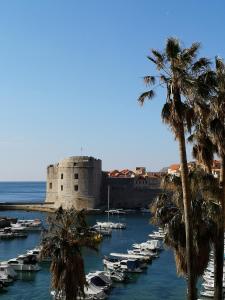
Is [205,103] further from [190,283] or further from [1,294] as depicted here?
[1,294]

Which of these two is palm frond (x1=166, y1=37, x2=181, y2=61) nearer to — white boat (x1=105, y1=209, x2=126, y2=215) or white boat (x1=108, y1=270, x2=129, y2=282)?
white boat (x1=108, y1=270, x2=129, y2=282)

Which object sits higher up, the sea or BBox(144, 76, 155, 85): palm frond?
BBox(144, 76, 155, 85): palm frond

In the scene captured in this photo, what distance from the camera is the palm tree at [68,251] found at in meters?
15.2

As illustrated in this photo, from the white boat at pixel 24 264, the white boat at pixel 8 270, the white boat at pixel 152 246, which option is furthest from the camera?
the white boat at pixel 152 246

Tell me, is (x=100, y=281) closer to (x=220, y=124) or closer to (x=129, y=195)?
(x=220, y=124)

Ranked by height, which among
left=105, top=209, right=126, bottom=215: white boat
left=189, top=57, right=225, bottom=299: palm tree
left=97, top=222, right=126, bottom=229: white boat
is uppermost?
left=189, top=57, right=225, bottom=299: palm tree

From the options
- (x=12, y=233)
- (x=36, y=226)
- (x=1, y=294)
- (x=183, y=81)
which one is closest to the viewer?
(x=183, y=81)

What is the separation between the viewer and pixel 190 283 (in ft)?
46.0

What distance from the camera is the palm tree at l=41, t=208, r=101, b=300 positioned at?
49.7 ft

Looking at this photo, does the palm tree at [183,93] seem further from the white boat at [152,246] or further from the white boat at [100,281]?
the white boat at [152,246]

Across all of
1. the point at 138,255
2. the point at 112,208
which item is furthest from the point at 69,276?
the point at 112,208

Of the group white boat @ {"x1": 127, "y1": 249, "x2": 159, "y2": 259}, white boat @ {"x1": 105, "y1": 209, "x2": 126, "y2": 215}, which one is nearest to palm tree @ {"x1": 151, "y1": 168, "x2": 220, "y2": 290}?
white boat @ {"x1": 127, "y1": 249, "x2": 159, "y2": 259}

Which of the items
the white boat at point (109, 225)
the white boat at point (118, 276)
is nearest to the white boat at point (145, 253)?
the white boat at point (118, 276)

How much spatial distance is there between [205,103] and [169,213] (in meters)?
3.99
